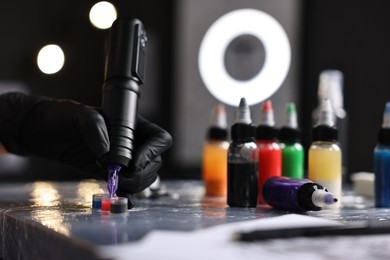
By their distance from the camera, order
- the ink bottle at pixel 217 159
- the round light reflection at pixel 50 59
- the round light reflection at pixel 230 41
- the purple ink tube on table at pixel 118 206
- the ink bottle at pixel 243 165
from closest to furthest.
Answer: the purple ink tube on table at pixel 118 206 → the ink bottle at pixel 243 165 → the ink bottle at pixel 217 159 → the round light reflection at pixel 50 59 → the round light reflection at pixel 230 41

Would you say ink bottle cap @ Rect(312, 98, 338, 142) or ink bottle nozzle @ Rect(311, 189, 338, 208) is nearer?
ink bottle nozzle @ Rect(311, 189, 338, 208)

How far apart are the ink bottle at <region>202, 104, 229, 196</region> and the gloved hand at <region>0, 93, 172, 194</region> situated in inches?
10.5

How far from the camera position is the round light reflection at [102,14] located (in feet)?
7.89

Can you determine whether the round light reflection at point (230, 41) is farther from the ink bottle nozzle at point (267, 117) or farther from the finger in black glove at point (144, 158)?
the finger in black glove at point (144, 158)

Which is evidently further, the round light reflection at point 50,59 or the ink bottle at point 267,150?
the round light reflection at point 50,59

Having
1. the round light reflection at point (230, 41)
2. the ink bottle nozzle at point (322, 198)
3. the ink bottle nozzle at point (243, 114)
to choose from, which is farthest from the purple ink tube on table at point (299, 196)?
the round light reflection at point (230, 41)

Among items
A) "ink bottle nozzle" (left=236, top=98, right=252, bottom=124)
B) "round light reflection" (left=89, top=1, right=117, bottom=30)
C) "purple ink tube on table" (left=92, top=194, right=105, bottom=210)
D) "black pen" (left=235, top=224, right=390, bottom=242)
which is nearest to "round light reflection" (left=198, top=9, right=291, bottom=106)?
"round light reflection" (left=89, top=1, right=117, bottom=30)

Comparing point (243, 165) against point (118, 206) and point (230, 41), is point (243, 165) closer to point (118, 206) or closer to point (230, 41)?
point (118, 206)

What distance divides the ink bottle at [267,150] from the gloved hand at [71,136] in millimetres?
171

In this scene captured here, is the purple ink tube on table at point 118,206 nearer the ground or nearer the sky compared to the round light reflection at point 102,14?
nearer the ground

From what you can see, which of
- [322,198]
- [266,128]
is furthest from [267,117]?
[322,198]

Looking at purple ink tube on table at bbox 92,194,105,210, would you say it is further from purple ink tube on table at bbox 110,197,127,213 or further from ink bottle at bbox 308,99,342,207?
ink bottle at bbox 308,99,342,207

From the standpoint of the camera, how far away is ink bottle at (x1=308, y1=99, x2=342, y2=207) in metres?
1.10

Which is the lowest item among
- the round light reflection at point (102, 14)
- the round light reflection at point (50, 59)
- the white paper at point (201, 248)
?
the white paper at point (201, 248)
